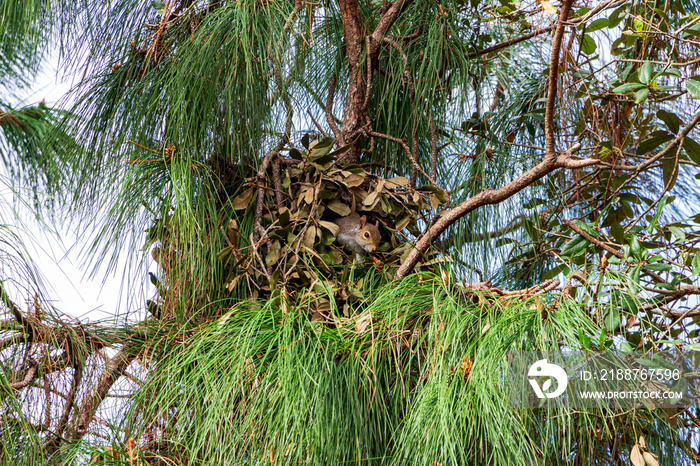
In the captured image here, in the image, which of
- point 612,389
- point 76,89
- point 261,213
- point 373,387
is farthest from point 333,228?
point 76,89

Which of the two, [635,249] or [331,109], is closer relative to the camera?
[635,249]

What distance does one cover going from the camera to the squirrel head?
1291 millimetres

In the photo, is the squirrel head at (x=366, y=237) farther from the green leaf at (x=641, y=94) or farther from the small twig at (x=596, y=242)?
the green leaf at (x=641, y=94)

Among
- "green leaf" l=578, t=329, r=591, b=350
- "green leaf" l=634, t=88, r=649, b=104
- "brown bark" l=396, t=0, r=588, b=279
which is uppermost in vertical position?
"green leaf" l=634, t=88, r=649, b=104

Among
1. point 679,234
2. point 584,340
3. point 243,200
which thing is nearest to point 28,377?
point 243,200

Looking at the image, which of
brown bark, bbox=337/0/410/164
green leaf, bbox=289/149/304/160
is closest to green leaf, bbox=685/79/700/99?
brown bark, bbox=337/0/410/164

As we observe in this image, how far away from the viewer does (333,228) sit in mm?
1268

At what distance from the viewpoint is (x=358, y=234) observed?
1297 millimetres

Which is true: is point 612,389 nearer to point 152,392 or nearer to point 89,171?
point 152,392

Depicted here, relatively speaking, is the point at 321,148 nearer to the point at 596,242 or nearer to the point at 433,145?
the point at 433,145

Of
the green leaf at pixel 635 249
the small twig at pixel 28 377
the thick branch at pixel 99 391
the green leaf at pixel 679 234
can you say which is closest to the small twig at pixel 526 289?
the green leaf at pixel 635 249

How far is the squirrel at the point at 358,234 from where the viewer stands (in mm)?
1294

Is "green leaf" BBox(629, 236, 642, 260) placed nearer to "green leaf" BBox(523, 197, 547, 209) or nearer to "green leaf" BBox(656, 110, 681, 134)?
"green leaf" BBox(656, 110, 681, 134)

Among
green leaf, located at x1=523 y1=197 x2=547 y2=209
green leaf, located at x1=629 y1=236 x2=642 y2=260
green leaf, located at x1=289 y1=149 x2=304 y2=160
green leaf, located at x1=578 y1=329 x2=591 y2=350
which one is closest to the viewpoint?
green leaf, located at x1=578 y1=329 x2=591 y2=350
